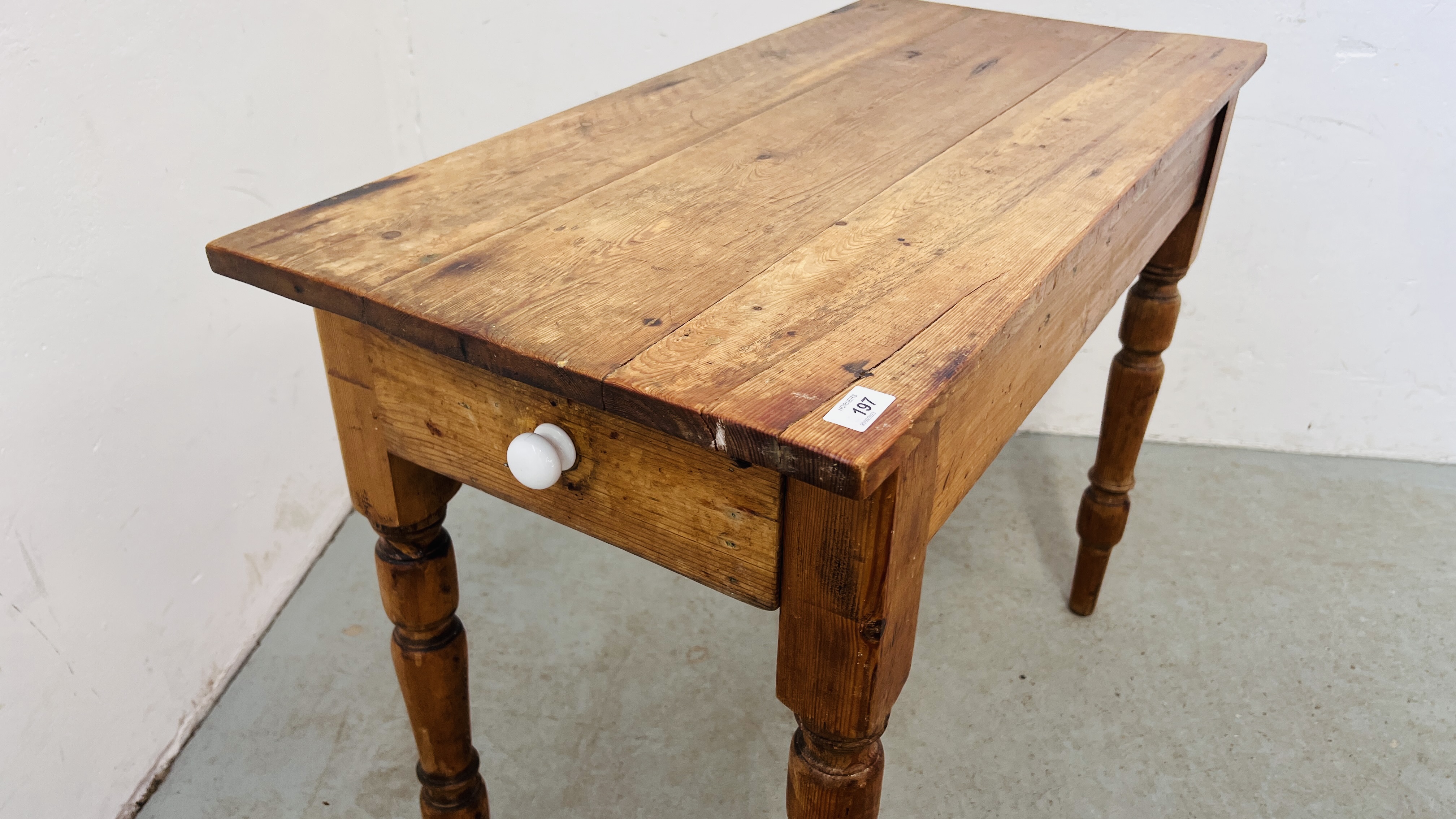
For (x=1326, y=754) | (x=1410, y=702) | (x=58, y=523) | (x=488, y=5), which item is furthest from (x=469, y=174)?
(x=1410, y=702)

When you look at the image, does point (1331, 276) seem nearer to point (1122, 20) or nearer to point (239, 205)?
point (1122, 20)

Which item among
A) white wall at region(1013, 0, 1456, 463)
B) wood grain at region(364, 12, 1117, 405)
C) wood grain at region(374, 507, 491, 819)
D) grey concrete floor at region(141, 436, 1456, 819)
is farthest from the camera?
white wall at region(1013, 0, 1456, 463)

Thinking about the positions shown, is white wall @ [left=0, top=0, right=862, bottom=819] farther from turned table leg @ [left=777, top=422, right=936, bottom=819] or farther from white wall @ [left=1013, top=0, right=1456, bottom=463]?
white wall @ [left=1013, top=0, right=1456, bottom=463]

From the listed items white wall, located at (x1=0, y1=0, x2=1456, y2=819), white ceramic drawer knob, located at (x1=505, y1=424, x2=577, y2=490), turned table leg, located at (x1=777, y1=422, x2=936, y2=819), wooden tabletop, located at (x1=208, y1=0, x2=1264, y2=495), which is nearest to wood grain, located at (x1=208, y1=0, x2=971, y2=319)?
wooden tabletop, located at (x1=208, y1=0, x2=1264, y2=495)

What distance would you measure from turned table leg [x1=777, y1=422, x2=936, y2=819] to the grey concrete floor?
660mm

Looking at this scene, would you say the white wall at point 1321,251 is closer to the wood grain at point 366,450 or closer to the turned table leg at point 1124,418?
the turned table leg at point 1124,418

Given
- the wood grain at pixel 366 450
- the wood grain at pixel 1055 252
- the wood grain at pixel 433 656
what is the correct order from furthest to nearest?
1. the wood grain at pixel 433 656
2. the wood grain at pixel 366 450
3. the wood grain at pixel 1055 252

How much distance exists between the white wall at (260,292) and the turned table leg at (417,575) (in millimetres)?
430

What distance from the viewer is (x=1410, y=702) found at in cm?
166

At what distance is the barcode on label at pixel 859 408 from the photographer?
647 millimetres

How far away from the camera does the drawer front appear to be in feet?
2.54

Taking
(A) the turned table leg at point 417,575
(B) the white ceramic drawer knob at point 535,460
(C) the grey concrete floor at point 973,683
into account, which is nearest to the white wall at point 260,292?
(C) the grey concrete floor at point 973,683

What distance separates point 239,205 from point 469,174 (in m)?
0.71

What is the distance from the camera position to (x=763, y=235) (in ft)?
3.00
